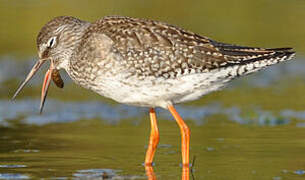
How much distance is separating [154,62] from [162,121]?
3.04 meters

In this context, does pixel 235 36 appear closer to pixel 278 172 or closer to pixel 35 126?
pixel 35 126

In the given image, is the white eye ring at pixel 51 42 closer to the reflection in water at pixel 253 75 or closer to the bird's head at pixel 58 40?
the bird's head at pixel 58 40

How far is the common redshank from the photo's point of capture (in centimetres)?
930

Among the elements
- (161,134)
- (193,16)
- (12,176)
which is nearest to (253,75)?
(161,134)

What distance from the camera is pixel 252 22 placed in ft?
64.7

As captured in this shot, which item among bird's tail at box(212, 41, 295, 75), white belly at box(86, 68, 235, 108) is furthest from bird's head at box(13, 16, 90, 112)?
bird's tail at box(212, 41, 295, 75)

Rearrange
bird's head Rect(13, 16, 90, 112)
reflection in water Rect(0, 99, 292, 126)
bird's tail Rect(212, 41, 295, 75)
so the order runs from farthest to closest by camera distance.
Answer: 1. reflection in water Rect(0, 99, 292, 126)
2. bird's head Rect(13, 16, 90, 112)
3. bird's tail Rect(212, 41, 295, 75)

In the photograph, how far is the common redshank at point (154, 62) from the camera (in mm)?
9297

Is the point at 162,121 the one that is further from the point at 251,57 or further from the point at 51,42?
the point at 251,57

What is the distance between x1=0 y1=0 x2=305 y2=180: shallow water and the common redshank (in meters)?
0.71

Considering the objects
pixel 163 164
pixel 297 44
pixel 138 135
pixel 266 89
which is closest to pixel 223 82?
pixel 163 164

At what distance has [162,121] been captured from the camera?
1223cm

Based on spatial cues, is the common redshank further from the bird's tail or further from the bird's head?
the bird's head

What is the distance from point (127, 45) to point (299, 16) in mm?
11657
